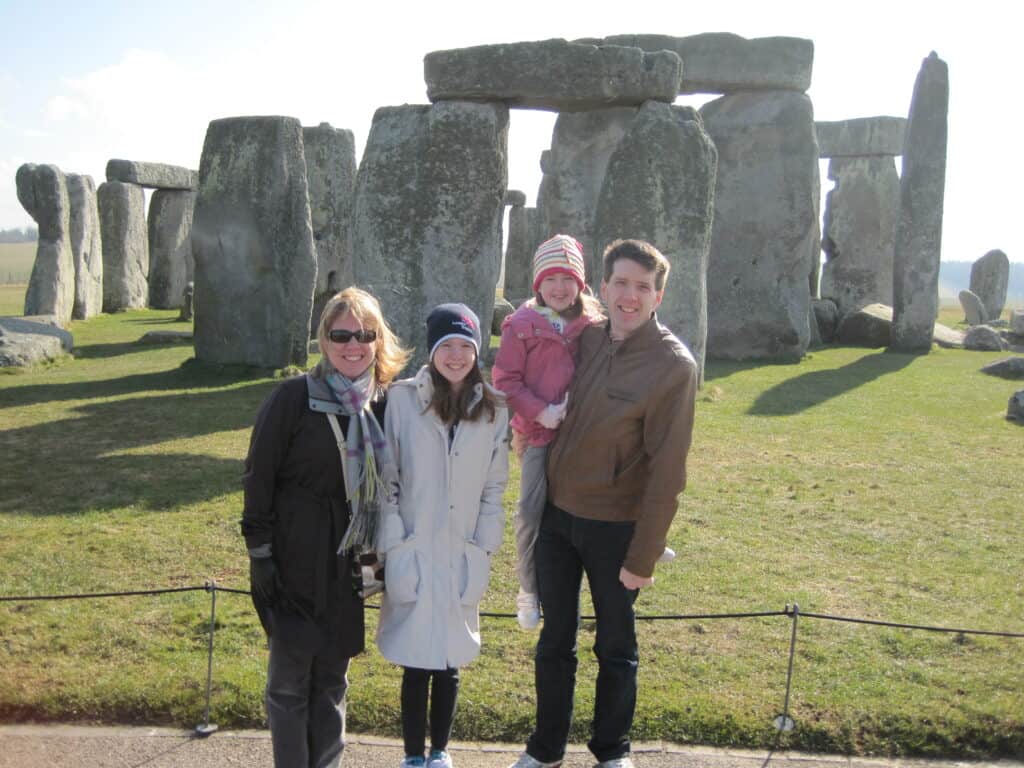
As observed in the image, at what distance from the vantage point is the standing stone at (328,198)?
14.4 metres

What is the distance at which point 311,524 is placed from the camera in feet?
9.50

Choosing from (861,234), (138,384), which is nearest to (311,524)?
(138,384)

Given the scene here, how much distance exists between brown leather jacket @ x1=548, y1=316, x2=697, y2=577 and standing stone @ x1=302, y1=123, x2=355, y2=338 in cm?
1148

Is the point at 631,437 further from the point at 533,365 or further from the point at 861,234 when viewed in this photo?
the point at 861,234

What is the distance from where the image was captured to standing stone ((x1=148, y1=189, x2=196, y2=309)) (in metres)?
19.7

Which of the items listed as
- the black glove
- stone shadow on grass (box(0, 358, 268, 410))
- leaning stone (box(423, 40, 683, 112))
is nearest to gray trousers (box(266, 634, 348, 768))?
the black glove

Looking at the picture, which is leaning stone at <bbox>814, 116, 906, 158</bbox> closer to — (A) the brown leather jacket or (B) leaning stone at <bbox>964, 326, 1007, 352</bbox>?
(B) leaning stone at <bbox>964, 326, 1007, 352</bbox>

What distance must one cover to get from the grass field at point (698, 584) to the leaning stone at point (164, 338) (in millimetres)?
4003

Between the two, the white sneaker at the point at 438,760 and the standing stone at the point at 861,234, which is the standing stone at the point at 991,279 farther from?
the white sneaker at the point at 438,760

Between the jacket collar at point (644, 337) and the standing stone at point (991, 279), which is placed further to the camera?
the standing stone at point (991, 279)

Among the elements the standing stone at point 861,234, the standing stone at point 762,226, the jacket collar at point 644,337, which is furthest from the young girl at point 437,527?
the standing stone at point 861,234

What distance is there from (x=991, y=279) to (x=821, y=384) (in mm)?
Result: 13184

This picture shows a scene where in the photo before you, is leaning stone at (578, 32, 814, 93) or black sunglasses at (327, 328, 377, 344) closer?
black sunglasses at (327, 328, 377, 344)

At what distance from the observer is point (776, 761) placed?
3.35m
